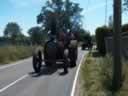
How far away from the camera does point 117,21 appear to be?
502 inches

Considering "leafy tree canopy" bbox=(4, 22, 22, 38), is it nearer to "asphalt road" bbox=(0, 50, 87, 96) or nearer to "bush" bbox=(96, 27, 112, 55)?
"bush" bbox=(96, 27, 112, 55)

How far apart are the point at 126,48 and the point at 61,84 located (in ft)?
29.7

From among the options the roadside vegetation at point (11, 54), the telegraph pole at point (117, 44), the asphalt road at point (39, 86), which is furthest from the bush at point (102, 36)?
the telegraph pole at point (117, 44)

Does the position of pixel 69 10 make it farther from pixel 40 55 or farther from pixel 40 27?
pixel 40 55

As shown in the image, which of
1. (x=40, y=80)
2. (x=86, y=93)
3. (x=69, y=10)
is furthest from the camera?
(x=69, y=10)

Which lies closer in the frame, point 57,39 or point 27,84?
point 27,84

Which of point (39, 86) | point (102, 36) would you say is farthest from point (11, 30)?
point (39, 86)

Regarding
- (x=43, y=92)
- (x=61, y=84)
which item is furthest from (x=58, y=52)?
(x=43, y=92)

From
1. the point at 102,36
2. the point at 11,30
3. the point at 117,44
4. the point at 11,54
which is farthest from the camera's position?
the point at 11,30

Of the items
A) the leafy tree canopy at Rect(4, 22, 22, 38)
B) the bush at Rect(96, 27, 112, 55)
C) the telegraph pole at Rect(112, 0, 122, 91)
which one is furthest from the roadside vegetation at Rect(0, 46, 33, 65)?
the leafy tree canopy at Rect(4, 22, 22, 38)

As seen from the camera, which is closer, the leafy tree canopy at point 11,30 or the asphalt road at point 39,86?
the asphalt road at point 39,86

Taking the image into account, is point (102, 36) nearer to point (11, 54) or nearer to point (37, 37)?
point (11, 54)

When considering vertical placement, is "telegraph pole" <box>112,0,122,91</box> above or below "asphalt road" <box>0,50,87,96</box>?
above

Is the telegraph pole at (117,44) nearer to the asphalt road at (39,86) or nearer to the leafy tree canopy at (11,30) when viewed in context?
the asphalt road at (39,86)
